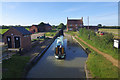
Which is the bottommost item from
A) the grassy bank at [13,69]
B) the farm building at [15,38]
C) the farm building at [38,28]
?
the grassy bank at [13,69]

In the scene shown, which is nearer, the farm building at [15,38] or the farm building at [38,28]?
the farm building at [15,38]

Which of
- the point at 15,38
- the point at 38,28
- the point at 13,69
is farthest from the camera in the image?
the point at 38,28

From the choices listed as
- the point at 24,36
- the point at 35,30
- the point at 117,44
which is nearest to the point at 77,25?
the point at 35,30

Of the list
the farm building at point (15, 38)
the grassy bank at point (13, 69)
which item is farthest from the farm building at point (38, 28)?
the grassy bank at point (13, 69)

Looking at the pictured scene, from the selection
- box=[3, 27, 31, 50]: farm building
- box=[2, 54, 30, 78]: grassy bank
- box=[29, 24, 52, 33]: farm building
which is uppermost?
box=[29, 24, 52, 33]: farm building

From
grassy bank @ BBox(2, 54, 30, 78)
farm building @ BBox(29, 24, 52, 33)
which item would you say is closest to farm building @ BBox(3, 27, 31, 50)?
grassy bank @ BBox(2, 54, 30, 78)

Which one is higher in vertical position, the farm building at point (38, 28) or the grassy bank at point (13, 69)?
the farm building at point (38, 28)

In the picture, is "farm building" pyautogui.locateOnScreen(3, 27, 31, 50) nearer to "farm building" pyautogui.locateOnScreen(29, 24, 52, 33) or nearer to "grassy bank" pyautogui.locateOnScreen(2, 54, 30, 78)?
"grassy bank" pyautogui.locateOnScreen(2, 54, 30, 78)

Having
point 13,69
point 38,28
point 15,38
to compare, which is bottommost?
point 13,69

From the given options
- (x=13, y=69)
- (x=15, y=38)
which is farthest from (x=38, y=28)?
(x=13, y=69)

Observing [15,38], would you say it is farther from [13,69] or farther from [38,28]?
[38,28]

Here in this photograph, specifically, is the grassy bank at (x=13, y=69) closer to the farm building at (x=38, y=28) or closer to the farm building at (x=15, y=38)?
the farm building at (x=15, y=38)

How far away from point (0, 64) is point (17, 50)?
490 centimetres

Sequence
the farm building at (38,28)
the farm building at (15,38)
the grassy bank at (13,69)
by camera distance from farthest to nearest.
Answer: the farm building at (38,28) < the farm building at (15,38) < the grassy bank at (13,69)
